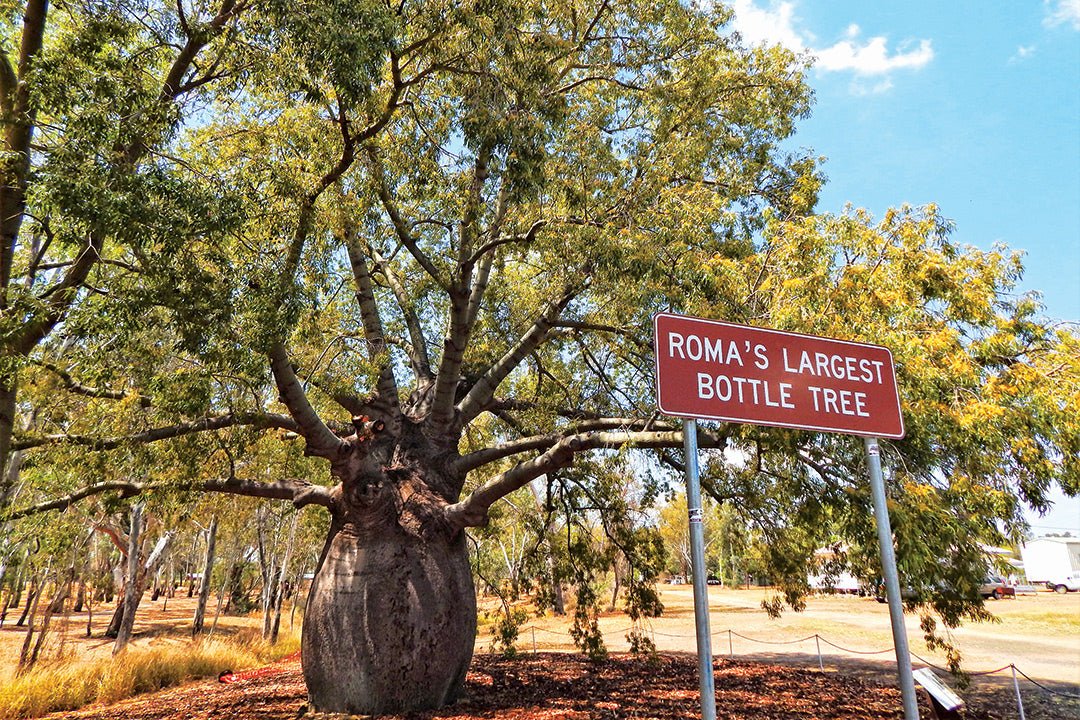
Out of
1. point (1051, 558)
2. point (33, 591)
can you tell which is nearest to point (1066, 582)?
point (1051, 558)

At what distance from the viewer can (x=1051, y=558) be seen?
128ft

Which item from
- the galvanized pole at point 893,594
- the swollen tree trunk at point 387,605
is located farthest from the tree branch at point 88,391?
the galvanized pole at point 893,594

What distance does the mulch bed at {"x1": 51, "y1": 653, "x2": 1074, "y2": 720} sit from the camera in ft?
25.0

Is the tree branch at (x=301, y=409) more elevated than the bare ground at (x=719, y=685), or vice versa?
the tree branch at (x=301, y=409)

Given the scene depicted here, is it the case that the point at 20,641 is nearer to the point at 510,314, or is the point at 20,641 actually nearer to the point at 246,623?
the point at 246,623

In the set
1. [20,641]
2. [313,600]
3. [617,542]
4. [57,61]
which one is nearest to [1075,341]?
[617,542]

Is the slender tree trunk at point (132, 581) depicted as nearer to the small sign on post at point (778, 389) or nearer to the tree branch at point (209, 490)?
the tree branch at point (209, 490)

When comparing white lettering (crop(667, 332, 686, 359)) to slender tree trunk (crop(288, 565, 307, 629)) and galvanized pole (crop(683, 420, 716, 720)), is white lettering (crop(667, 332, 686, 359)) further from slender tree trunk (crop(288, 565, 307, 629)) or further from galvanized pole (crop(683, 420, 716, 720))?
slender tree trunk (crop(288, 565, 307, 629))

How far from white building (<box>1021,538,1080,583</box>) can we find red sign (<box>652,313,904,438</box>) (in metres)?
44.8

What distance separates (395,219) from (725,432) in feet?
15.9

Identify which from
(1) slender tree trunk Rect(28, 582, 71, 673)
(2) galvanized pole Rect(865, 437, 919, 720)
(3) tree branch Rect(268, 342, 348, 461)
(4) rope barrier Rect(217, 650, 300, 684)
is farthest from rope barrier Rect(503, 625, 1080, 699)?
(3) tree branch Rect(268, 342, 348, 461)

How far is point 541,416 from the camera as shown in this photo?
9.95 m

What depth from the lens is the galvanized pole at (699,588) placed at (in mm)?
2760

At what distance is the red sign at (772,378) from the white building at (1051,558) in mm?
44775
